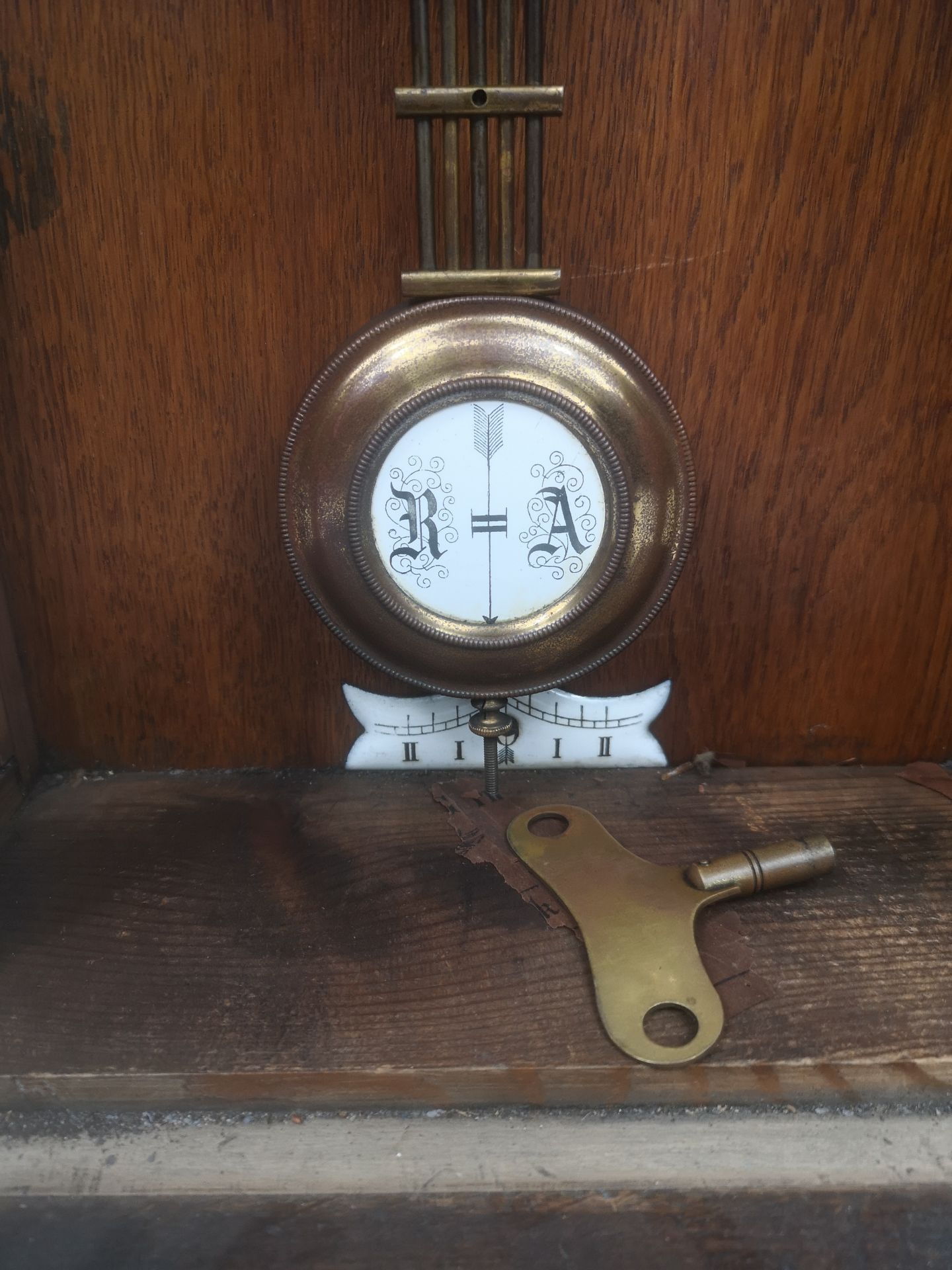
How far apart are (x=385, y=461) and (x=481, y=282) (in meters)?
0.16

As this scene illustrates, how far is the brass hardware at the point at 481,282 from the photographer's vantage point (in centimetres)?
71

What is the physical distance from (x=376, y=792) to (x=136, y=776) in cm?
25

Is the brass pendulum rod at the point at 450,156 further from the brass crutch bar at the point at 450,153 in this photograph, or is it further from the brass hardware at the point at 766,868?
the brass hardware at the point at 766,868

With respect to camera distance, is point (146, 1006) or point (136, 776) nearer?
point (146, 1006)

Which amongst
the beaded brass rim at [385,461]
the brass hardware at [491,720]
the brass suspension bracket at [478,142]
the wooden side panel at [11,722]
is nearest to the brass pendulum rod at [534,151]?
the brass suspension bracket at [478,142]

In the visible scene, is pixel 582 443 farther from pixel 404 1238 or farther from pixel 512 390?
pixel 404 1238

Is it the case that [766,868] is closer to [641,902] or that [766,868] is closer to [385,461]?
[641,902]

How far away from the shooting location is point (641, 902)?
72cm

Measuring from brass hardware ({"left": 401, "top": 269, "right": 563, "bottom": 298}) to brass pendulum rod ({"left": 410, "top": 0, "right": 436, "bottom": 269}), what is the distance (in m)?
0.01

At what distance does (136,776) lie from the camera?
3.08 ft

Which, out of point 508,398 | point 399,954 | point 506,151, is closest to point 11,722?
point 399,954

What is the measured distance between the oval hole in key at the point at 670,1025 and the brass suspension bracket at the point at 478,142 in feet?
1.77

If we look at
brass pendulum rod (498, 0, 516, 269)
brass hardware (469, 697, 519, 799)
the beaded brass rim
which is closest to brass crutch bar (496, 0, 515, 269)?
brass pendulum rod (498, 0, 516, 269)

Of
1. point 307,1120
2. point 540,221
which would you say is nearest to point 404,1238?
point 307,1120
